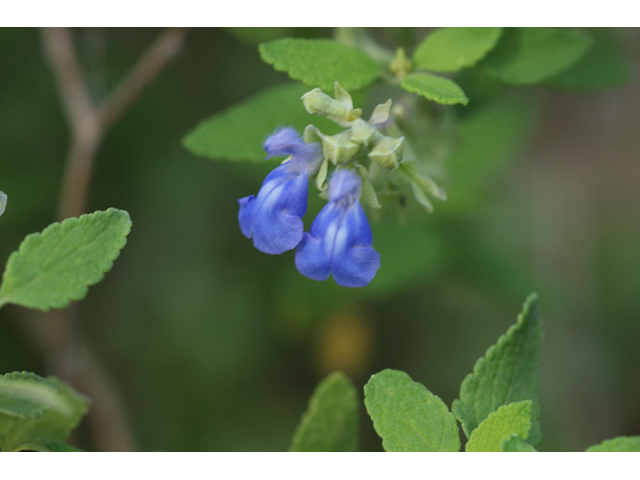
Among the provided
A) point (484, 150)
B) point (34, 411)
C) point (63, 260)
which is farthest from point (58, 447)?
point (484, 150)

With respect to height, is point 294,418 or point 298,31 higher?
point 298,31

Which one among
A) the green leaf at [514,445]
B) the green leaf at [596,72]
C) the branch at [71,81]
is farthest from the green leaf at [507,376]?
the branch at [71,81]

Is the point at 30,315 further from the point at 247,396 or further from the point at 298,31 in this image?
the point at 298,31

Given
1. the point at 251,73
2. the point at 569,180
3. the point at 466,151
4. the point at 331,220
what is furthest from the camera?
the point at 569,180

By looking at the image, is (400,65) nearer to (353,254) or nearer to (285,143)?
(285,143)

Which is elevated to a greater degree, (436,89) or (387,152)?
(436,89)

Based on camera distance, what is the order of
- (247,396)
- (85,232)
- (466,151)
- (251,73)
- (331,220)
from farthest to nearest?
1. (251,73)
2. (247,396)
3. (466,151)
4. (331,220)
5. (85,232)

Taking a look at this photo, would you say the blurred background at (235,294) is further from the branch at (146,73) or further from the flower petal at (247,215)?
the flower petal at (247,215)

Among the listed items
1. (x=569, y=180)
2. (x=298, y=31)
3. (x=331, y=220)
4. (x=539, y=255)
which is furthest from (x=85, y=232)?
(x=569, y=180)
